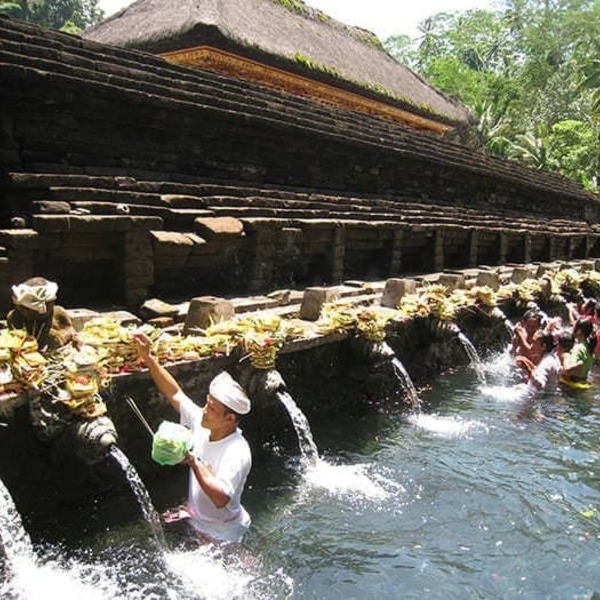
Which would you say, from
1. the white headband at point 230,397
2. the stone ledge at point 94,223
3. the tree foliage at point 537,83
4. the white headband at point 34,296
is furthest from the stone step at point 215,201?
the tree foliage at point 537,83

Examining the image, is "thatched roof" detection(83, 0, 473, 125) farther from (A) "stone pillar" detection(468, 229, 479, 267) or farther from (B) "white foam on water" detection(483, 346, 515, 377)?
(B) "white foam on water" detection(483, 346, 515, 377)

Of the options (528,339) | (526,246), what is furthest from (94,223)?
(526,246)

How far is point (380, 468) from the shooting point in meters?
5.43

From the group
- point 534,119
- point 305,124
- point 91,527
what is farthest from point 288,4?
point 534,119

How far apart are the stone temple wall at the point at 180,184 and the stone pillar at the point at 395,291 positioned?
1.33 metres

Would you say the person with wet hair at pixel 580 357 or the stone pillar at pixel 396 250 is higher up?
the stone pillar at pixel 396 250

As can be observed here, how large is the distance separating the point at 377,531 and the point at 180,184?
179 inches

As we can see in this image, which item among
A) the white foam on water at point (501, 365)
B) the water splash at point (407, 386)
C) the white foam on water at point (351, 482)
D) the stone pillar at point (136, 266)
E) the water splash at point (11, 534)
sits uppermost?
the stone pillar at point (136, 266)

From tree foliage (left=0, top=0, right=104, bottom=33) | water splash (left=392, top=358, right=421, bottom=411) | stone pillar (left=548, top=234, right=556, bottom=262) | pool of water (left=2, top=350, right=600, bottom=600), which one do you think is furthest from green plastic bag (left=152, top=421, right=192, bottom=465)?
tree foliage (left=0, top=0, right=104, bottom=33)

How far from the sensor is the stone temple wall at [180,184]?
5.85 m

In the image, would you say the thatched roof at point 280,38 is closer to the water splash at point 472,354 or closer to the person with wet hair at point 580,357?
the water splash at point 472,354

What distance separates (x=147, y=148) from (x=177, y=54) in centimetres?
549

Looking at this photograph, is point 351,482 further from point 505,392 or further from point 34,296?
point 505,392

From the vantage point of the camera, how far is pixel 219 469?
3.48 m
